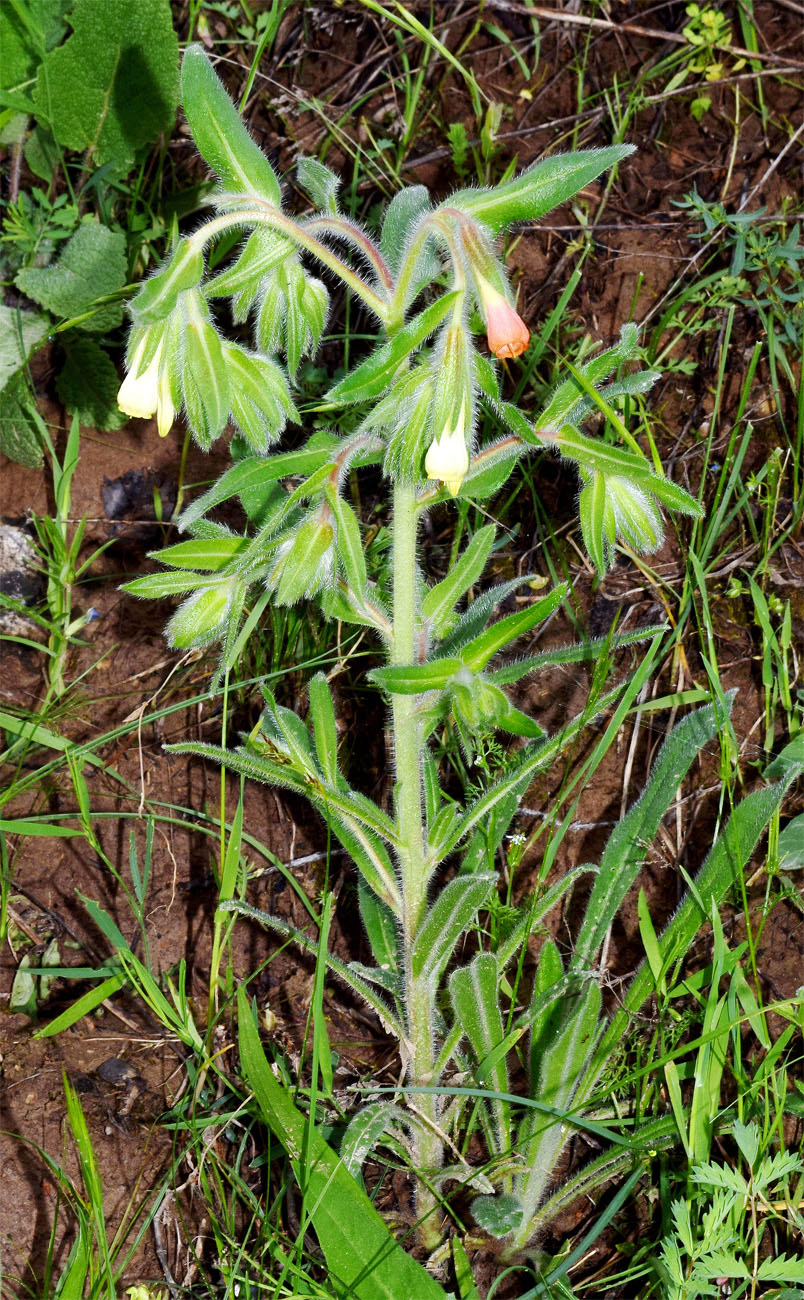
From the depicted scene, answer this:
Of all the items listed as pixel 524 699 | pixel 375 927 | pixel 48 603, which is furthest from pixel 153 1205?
pixel 48 603

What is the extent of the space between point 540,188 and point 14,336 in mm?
2129

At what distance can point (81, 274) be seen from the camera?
10.3 ft

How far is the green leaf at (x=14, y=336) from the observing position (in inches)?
128

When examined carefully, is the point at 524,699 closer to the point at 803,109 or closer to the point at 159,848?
the point at 159,848

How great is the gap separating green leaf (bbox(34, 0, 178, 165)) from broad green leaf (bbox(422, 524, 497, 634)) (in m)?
1.91

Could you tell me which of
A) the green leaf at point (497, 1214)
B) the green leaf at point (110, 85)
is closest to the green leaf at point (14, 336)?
the green leaf at point (110, 85)

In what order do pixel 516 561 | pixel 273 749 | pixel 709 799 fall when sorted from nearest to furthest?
pixel 273 749, pixel 709 799, pixel 516 561

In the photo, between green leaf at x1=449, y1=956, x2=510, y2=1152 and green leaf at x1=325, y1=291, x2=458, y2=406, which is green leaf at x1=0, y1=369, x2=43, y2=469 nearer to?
green leaf at x1=325, y1=291, x2=458, y2=406

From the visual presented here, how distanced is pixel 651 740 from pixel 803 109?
1943 millimetres

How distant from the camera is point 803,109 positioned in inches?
131

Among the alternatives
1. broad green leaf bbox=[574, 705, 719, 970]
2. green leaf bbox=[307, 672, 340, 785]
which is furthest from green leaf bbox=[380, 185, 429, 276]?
broad green leaf bbox=[574, 705, 719, 970]

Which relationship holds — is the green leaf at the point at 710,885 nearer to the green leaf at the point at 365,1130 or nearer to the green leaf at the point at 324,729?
the green leaf at the point at 365,1130

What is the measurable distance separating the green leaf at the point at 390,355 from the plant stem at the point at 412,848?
10.6 inches

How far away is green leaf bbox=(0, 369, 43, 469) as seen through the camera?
3.13 m
